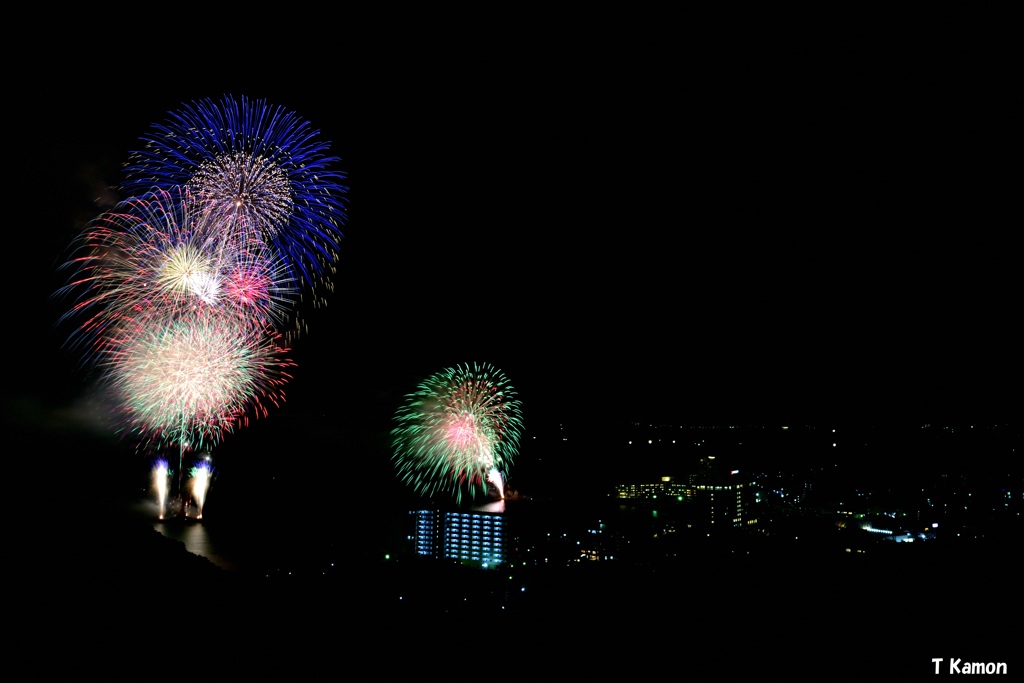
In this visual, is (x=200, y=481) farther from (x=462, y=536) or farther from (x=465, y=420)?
(x=465, y=420)

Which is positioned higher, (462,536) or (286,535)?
(462,536)

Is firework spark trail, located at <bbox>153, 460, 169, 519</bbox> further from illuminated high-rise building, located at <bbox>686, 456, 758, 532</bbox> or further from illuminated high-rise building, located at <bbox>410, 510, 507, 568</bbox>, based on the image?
illuminated high-rise building, located at <bbox>686, 456, 758, 532</bbox>

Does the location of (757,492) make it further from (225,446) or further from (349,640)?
(225,446)

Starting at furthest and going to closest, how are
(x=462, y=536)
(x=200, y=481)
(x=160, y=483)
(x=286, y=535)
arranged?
(x=200, y=481)
(x=160, y=483)
(x=286, y=535)
(x=462, y=536)

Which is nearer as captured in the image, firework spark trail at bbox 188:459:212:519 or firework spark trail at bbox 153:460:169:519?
firework spark trail at bbox 153:460:169:519

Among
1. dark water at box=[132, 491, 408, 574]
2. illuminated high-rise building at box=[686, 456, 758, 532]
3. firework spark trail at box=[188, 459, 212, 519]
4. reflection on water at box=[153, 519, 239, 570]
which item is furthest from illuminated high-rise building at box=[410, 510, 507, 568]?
firework spark trail at box=[188, 459, 212, 519]

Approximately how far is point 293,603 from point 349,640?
2.54 m

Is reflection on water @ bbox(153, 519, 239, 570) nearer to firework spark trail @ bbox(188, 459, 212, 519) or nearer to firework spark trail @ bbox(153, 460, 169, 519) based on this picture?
firework spark trail @ bbox(153, 460, 169, 519)

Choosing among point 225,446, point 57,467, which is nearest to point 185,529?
Result: point 57,467

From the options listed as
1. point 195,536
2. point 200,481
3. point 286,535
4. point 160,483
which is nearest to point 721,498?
point 286,535

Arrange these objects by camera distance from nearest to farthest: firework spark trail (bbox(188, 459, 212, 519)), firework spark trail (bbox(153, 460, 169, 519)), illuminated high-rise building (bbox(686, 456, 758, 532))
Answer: illuminated high-rise building (bbox(686, 456, 758, 532)) < firework spark trail (bbox(153, 460, 169, 519)) < firework spark trail (bbox(188, 459, 212, 519))

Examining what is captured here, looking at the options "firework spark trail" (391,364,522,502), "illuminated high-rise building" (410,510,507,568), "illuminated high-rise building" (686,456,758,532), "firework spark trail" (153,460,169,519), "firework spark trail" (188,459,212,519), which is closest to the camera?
"firework spark trail" (391,364,522,502)

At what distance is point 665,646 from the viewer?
11.8m

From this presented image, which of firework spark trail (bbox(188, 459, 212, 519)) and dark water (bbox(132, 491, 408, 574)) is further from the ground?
firework spark trail (bbox(188, 459, 212, 519))
